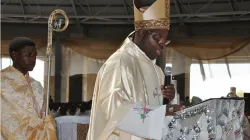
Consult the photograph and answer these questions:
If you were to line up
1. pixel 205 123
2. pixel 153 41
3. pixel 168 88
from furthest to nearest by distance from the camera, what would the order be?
pixel 153 41 < pixel 205 123 < pixel 168 88

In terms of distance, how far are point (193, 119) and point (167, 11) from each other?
704 millimetres

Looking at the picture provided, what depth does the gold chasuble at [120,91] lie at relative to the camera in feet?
9.29

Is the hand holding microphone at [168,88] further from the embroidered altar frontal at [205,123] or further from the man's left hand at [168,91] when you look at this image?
the embroidered altar frontal at [205,123]

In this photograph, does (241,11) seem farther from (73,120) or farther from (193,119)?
(193,119)

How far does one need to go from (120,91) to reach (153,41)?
409mm

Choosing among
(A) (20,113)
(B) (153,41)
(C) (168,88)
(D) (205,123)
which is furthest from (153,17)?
(A) (20,113)

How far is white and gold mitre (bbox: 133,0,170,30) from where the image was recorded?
122 inches

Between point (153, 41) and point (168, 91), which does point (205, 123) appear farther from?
point (153, 41)

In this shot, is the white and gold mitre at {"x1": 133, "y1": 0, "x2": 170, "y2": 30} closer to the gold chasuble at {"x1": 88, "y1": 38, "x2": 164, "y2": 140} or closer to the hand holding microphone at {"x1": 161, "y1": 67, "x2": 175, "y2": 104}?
the gold chasuble at {"x1": 88, "y1": 38, "x2": 164, "y2": 140}

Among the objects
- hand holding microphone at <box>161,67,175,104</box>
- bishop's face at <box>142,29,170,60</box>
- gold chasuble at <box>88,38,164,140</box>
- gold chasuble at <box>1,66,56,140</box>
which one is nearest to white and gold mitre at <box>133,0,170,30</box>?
bishop's face at <box>142,29,170,60</box>

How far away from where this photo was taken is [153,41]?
3.07 metres

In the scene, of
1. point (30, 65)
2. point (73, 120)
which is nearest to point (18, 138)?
point (30, 65)

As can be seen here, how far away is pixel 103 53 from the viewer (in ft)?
48.6

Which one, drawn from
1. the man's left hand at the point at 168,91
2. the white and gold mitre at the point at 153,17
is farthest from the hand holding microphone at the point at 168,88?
the white and gold mitre at the point at 153,17
